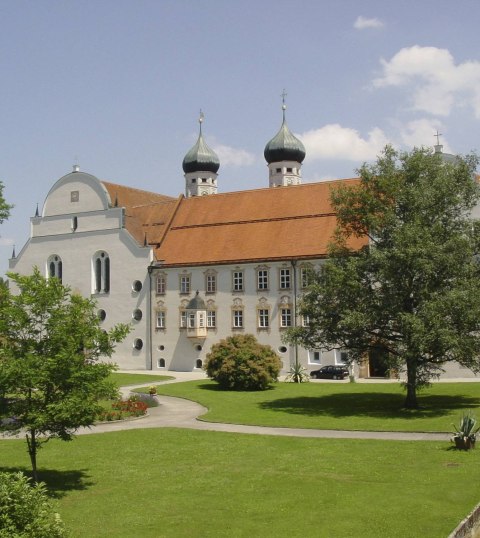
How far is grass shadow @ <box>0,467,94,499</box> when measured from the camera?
1871cm

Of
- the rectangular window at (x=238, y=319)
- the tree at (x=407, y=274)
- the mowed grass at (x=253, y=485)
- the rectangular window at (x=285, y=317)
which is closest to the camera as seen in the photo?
the mowed grass at (x=253, y=485)

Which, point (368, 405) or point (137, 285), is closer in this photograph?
point (368, 405)

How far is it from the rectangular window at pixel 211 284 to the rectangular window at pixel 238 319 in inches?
96.4

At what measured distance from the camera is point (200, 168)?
269 feet

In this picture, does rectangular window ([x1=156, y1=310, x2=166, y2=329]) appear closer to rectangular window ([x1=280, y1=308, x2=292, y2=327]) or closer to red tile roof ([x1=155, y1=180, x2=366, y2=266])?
red tile roof ([x1=155, y1=180, x2=366, y2=266])

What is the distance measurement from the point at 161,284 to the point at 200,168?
2896 cm

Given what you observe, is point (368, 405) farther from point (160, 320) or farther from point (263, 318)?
point (160, 320)

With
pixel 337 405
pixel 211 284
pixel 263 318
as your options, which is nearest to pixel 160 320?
pixel 211 284

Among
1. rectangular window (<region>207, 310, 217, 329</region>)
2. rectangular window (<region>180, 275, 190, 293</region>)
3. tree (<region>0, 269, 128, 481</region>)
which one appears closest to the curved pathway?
tree (<region>0, 269, 128, 481</region>)

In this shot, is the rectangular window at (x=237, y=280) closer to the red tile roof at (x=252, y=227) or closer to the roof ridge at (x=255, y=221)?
the red tile roof at (x=252, y=227)

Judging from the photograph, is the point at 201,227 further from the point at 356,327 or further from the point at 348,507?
the point at 348,507

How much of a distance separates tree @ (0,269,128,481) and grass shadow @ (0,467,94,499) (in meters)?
0.76

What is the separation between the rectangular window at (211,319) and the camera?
53.5 metres

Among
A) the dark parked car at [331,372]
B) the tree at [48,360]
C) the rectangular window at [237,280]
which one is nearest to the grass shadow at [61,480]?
the tree at [48,360]
